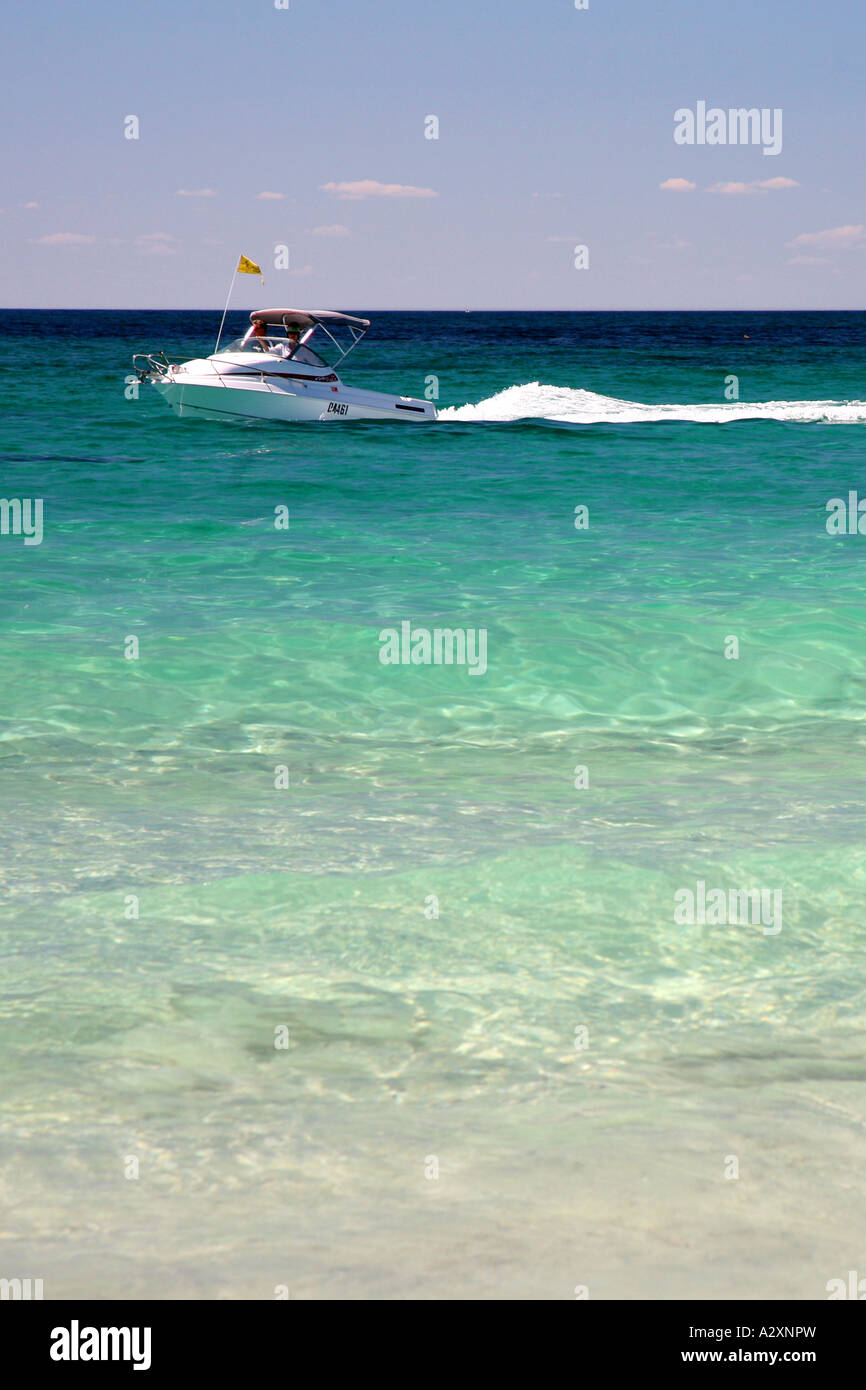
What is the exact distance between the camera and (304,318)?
27594mm

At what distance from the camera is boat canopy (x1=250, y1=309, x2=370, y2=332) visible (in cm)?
2721

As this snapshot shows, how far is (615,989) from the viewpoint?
4.51 metres

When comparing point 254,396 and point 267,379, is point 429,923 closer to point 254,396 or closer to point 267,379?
point 254,396

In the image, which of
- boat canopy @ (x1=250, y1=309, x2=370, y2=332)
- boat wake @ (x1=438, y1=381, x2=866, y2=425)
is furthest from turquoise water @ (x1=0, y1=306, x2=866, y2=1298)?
boat wake @ (x1=438, y1=381, x2=866, y2=425)

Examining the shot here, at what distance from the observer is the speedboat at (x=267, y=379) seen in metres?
28.1

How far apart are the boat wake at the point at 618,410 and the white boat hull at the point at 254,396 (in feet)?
13.3

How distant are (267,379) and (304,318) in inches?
64.6

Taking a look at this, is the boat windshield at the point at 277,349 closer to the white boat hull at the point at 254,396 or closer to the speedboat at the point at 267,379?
the speedboat at the point at 267,379

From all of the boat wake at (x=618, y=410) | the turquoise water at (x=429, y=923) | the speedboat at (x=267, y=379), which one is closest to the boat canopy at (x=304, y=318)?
the speedboat at (x=267, y=379)

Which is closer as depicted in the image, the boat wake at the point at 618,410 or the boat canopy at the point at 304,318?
the boat canopy at the point at 304,318

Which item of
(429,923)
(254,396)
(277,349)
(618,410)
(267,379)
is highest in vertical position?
(277,349)

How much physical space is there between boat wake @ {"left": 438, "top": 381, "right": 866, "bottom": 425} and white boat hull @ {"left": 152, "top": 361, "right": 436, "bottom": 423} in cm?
405

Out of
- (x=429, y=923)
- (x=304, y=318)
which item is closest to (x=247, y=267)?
(x=304, y=318)
